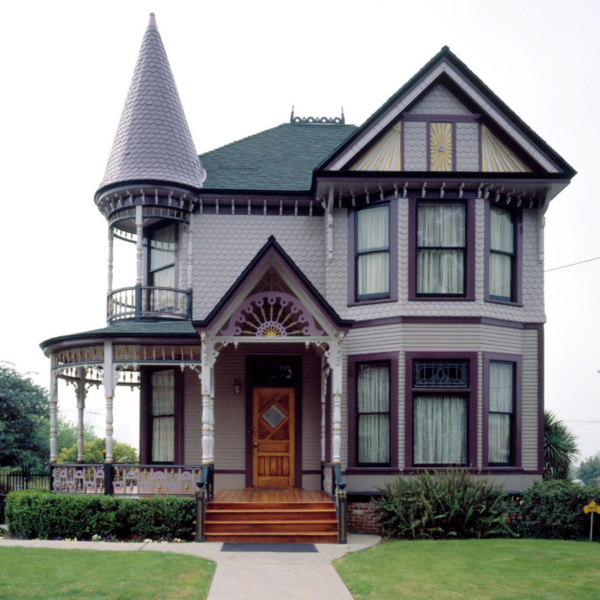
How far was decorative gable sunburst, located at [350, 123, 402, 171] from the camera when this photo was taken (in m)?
16.6

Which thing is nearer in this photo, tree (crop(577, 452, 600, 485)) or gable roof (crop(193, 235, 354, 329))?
gable roof (crop(193, 235, 354, 329))

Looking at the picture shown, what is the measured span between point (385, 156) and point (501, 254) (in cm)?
335

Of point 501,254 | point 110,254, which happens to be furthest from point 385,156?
point 110,254

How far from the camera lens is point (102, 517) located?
1482cm

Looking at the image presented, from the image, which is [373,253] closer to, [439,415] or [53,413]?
[439,415]

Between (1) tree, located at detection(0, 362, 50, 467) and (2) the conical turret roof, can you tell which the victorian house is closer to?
(2) the conical turret roof

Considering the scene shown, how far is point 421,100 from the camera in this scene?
1688 cm

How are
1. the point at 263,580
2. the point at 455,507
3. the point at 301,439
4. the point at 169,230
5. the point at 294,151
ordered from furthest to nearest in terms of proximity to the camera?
the point at 294,151 → the point at 169,230 → the point at 301,439 → the point at 455,507 → the point at 263,580

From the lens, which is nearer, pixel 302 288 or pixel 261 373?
pixel 302 288

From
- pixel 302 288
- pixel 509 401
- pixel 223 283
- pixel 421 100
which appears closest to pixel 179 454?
pixel 223 283

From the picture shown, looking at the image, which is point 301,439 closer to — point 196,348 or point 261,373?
point 261,373

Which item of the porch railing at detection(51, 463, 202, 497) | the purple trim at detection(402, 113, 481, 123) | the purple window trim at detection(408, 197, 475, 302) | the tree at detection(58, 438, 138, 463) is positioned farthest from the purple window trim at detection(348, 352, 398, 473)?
the tree at detection(58, 438, 138, 463)

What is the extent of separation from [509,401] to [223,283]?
7.00 metres

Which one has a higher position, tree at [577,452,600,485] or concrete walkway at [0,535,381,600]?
concrete walkway at [0,535,381,600]
